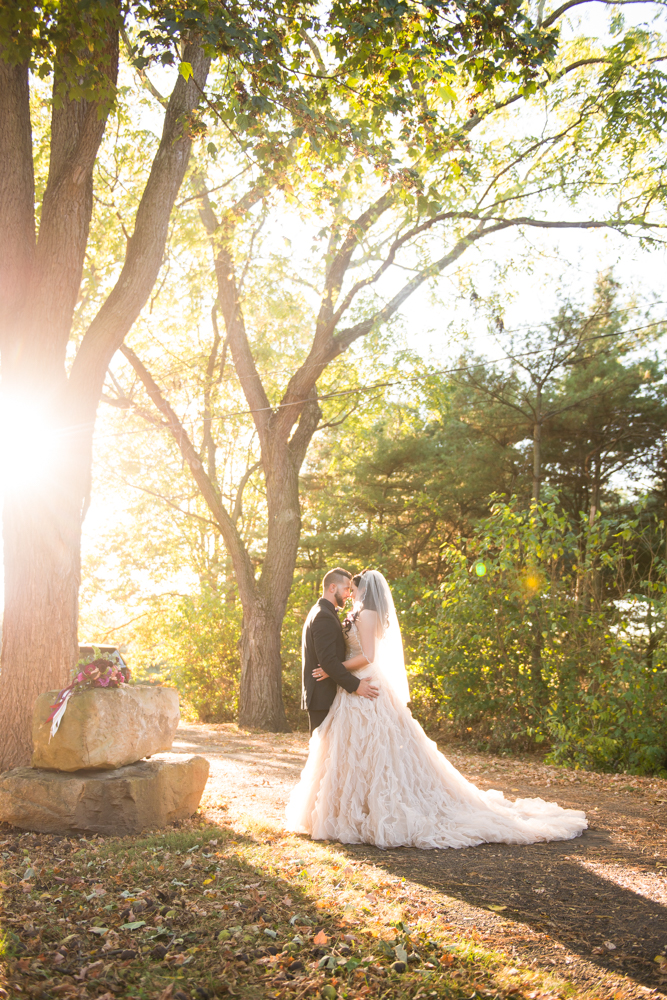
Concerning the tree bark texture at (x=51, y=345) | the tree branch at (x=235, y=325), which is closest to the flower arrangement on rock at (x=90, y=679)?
the tree bark texture at (x=51, y=345)

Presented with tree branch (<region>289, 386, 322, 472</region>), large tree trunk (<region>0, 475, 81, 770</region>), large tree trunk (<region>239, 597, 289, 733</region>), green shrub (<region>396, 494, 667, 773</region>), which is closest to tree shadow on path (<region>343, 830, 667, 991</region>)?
large tree trunk (<region>0, 475, 81, 770</region>)

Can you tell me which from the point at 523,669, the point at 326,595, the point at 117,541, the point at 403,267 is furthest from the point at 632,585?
the point at 117,541

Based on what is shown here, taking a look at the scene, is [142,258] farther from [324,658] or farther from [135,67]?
[324,658]

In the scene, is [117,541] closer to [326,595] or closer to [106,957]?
[326,595]

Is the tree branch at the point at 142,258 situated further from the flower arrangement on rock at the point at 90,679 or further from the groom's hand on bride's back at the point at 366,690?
the groom's hand on bride's back at the point at 366,690

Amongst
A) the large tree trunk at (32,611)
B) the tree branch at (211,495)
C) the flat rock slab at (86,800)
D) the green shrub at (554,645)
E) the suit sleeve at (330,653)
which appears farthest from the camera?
the tree branch at (211,495)

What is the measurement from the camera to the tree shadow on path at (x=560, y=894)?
3352 millimetres

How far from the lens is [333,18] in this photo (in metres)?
5.30

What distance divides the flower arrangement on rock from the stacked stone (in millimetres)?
54

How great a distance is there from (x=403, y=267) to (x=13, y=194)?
8.21 m

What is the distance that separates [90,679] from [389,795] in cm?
246

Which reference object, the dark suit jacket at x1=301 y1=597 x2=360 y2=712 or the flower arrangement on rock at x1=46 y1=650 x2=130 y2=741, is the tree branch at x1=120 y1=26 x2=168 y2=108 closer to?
the dark suit jacket at x1=301 y1=597 x2=360 y2=712

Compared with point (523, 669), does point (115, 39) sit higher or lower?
higher

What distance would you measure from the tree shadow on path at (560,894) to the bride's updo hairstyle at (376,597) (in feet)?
5.50
